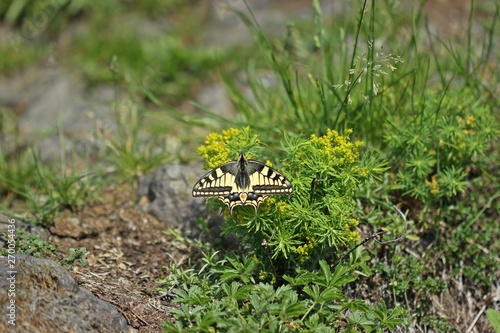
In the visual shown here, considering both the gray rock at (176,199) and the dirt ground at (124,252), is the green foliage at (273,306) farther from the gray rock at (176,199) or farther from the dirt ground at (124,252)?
the gray rock at (176,199)

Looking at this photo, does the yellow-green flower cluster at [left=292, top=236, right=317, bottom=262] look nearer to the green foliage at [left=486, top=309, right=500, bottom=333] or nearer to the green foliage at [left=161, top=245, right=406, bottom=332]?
the green foliage at [left=161, top=245, right=406, bottom=332]

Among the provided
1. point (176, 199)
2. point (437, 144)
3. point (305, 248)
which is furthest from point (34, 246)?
point (437, 144)

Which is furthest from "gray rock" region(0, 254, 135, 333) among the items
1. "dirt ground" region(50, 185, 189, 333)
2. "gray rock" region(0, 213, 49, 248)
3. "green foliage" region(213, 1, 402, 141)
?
"green foliage" region(213, 1, 402, 141)

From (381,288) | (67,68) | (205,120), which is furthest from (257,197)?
(67,68)

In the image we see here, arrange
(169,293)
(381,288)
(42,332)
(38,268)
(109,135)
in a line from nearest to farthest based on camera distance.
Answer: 1. (42,332)
2. (38,268)
3. (169,293)
4. (381,288)
5. (109,135)

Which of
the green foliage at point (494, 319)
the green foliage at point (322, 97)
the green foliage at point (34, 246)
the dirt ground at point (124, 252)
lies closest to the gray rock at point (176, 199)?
the dirt ground at point (124, 252)

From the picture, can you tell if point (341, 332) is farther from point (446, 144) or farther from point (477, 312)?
point (446, 144)
